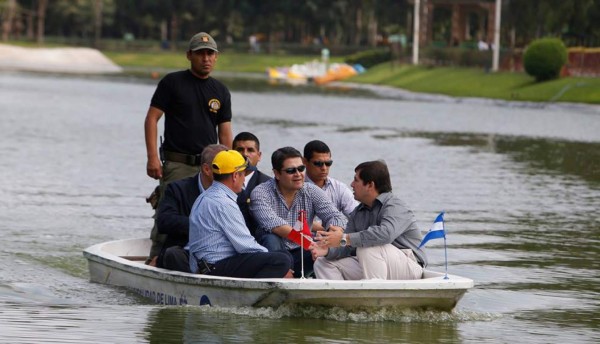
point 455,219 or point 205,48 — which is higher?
point 205,48

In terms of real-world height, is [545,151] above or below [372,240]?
below

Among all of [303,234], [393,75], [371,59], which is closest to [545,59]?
[393,75]

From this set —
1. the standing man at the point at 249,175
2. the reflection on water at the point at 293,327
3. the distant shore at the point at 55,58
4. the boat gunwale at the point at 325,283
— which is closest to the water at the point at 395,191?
the reflection on water at the point at 293,327

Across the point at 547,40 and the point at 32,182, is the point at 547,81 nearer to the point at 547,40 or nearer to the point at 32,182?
the point at 547,40

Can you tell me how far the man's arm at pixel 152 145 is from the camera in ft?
45.9

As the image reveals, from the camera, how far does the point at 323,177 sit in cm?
1324

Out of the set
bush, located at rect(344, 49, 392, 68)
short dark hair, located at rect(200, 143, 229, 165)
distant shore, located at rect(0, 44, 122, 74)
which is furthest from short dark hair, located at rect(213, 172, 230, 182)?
distant shore, located at rect(0, 44, 122, 74)

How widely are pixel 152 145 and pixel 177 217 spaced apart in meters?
1.56

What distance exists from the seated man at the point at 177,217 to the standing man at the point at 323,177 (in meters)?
1.04

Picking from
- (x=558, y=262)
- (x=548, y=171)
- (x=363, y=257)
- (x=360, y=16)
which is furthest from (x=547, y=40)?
(x=360, y=16)

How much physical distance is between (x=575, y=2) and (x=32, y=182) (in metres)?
56.0

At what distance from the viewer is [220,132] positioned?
1442 centimetres

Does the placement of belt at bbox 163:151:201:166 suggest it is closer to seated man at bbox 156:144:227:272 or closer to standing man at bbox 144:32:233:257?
standing man at bbox 144:32:233:257

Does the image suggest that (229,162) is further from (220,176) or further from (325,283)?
(325,283)
